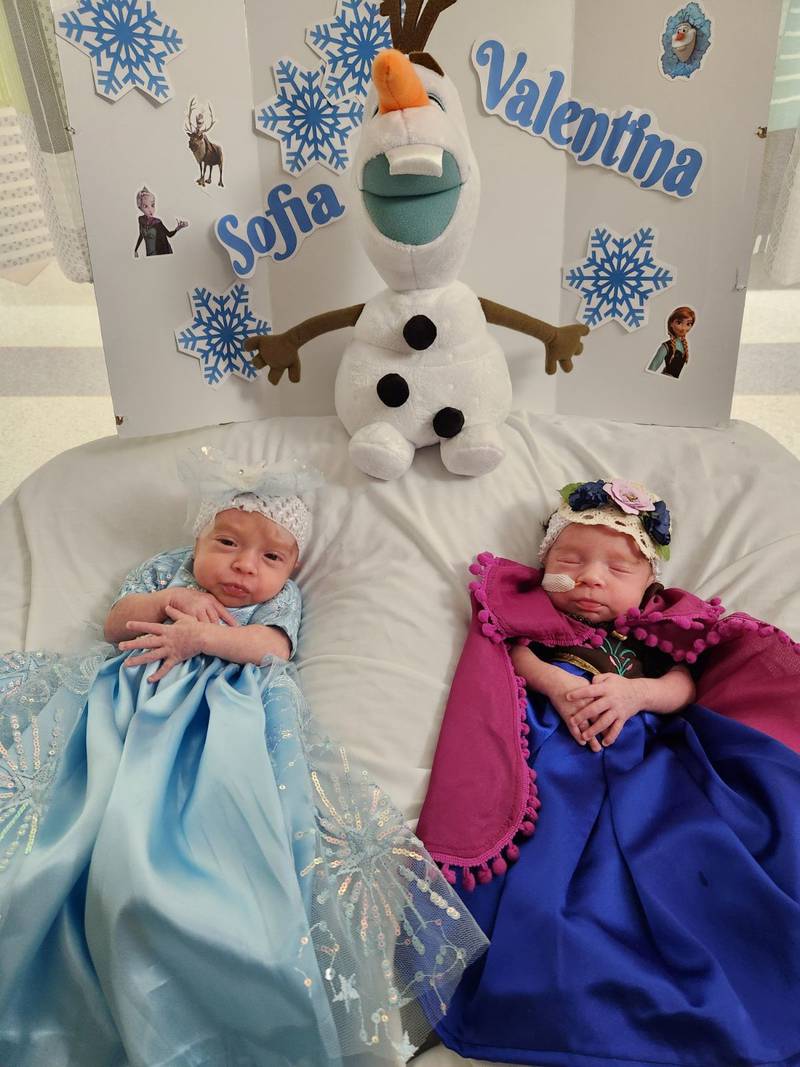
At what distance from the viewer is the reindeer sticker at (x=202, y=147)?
4.39 ft

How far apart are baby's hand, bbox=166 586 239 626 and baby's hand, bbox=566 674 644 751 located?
1.44ft

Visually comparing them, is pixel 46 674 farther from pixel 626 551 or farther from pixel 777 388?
pixel 777 388

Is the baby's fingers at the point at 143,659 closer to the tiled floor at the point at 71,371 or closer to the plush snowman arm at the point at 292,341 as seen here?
the plush snowman arm at the point at 292,341

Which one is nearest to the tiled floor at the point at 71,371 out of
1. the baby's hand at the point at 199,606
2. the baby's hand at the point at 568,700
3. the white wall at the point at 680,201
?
the white wall at the point at 680,201

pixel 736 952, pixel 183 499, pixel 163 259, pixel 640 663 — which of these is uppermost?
pixel 163 259

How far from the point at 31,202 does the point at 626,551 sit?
4.86 feet

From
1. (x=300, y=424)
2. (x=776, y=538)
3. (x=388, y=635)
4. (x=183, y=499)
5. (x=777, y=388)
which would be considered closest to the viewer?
(x=388, y=635)

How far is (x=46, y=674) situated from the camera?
1.02m

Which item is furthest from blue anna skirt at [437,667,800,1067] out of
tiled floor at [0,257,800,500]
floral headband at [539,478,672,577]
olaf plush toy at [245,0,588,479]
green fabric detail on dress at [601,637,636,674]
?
tiled floor at [0,257,800,500]

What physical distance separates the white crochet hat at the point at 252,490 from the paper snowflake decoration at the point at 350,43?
0.62 m

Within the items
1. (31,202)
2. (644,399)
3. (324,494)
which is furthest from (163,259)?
(644,399)

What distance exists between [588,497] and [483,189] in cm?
58

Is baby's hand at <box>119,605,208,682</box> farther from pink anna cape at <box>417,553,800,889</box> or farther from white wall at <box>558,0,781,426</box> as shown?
white wall at <box>558,0,781,426</box>

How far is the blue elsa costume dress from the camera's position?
77 centimetres
